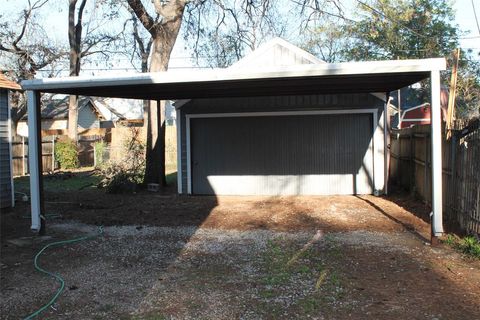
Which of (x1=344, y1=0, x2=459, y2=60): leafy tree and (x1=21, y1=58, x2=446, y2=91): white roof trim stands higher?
(x1=344, y1=0, x2=459, y2=60): leafy tree

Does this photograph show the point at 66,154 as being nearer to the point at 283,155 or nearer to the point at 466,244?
the point at 283,155

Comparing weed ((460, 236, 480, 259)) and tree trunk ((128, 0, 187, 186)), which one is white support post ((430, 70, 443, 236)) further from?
tree trunk ((128, 0, 187, 186))

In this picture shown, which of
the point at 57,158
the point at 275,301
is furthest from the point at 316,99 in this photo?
the point at 57,158

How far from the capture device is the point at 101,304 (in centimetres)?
499

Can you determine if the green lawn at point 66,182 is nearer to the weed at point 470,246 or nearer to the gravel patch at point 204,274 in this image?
the gravel patch at point 204,274

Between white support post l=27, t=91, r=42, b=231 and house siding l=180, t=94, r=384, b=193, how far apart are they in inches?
201

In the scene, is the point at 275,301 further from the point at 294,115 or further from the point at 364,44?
the point at 364,44

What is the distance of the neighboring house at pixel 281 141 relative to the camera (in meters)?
12.7

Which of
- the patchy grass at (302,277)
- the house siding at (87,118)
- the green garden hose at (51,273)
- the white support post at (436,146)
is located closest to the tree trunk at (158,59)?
the green garden hose at (51,273)

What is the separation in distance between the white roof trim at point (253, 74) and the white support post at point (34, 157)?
0.28m

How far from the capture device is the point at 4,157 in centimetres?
1114

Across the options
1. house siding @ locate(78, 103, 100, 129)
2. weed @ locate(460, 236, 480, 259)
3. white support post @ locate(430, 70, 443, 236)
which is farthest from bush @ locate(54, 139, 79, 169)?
weed @ locate(460, 236, 480, 259)

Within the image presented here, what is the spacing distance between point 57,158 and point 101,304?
64.6ft

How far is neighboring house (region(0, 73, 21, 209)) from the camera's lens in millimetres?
11062
